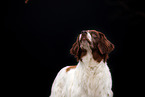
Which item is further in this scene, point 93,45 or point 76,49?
point 76,49

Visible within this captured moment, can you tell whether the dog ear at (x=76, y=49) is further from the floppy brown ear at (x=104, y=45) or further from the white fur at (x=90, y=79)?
the floppy brown ear at (x=104, y=45)

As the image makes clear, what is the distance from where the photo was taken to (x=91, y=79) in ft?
15.7

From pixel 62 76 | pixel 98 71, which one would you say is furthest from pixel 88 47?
pixel 62 76

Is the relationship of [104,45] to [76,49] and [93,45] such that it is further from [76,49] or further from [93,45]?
[76,49]

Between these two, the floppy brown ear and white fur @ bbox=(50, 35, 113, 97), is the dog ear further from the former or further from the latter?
the floppy brown ear

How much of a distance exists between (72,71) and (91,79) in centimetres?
69

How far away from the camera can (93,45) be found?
4.64 metres

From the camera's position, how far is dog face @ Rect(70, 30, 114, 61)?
4.58 meters

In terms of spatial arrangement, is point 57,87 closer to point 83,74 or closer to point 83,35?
point 83,74

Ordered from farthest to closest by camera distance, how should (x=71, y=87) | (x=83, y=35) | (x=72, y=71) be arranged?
(x=72, y=71)
(x=71, y=87)
(x=83, y=35)

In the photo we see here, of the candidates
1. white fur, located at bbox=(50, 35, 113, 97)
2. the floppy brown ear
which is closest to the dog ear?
white fur, located at bbox=(50, 35, 113, 97)

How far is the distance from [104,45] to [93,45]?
0.25 metres

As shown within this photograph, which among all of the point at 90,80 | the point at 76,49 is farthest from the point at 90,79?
the point at 76,49

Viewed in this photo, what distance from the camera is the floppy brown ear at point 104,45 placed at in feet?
15.3
